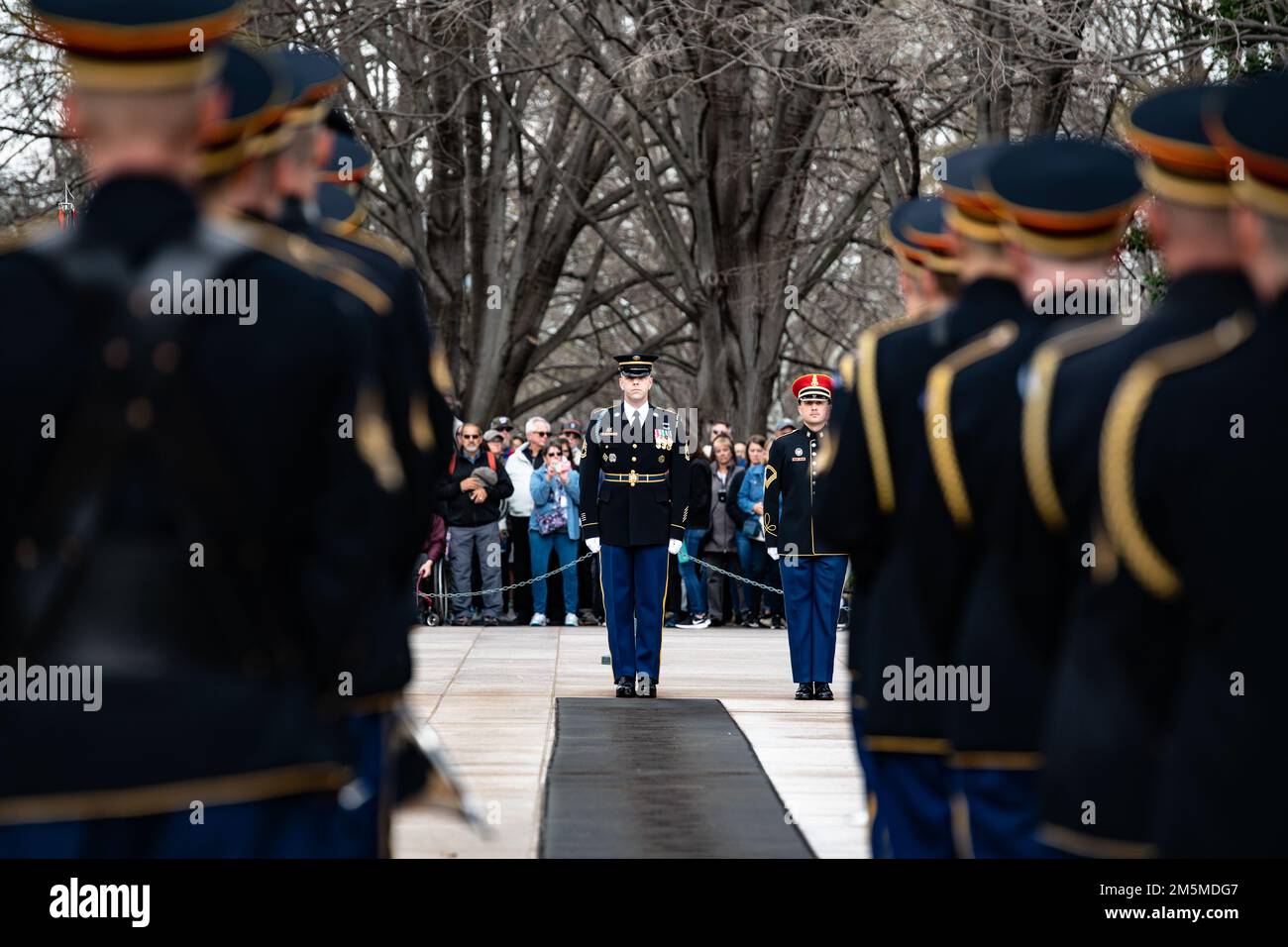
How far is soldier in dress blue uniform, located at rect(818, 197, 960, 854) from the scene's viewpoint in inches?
220

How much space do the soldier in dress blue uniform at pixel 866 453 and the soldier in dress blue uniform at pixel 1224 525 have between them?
2.26 meters

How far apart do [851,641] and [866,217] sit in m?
24.4

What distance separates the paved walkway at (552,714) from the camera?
8.09m

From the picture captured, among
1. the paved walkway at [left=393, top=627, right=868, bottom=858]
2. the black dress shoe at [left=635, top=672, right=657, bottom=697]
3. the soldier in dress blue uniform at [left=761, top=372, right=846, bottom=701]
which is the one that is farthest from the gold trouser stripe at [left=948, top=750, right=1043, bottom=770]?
the black dress shoe at [left=635, top=672, right=657, bottom=697]

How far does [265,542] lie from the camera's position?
3.39m

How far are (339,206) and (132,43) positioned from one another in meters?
3.28

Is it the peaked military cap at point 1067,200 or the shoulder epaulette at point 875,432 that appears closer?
the peaked military cap at point 1067,200

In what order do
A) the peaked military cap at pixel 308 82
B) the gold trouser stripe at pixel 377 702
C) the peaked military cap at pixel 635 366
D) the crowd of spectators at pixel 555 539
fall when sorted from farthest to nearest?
the crowd of spectators at pixel 555 539
the peaked military cap at pixel 635 366
the peaked military cap at pixel 308 82
the gold trouser stripe at pixel 377 702

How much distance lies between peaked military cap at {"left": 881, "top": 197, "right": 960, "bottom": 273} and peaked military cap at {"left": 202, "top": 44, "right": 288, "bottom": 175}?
199 cm

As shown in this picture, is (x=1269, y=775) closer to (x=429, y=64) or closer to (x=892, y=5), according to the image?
(x=892, y=5)

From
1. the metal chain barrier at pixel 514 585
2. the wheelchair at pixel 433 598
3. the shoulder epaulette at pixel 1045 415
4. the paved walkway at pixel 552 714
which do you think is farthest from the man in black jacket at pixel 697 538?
the shoulder epaulette at pixel 1045 415

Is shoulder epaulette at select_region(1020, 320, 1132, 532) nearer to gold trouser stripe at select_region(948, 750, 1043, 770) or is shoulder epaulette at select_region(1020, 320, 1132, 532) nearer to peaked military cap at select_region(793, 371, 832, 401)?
gold trouser stripe at select_region(948, 750, 1043, 770)

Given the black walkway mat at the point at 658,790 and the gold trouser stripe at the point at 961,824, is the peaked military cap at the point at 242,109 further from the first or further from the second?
the black walkway mat at the point at 658,790
